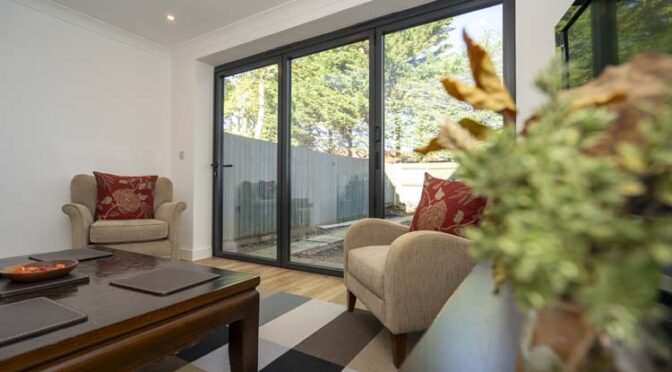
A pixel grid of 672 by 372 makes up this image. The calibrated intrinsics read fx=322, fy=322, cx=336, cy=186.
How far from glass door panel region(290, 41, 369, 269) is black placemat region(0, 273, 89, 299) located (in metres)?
2.06

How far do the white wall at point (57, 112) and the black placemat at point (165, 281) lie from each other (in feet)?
8.45

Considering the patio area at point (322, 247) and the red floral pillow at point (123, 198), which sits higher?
the red floral pillow at point (123, 198)

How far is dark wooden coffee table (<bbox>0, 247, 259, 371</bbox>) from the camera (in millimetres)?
728

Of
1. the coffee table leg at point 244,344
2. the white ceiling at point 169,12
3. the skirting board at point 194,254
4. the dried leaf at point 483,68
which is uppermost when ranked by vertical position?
the white ceiling at point 169,12

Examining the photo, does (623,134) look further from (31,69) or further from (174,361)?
(31,69)

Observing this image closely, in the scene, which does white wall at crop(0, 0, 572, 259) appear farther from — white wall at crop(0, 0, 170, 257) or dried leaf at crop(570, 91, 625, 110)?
dried leaf at crop(570, 91, 625, 110)

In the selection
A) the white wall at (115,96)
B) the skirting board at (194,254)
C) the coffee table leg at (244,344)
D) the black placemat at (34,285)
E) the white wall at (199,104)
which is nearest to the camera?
the black placemat at (34,285)

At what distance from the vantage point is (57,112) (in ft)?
9.85

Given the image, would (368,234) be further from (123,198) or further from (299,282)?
(123,198)

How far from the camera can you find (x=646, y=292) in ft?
0.70

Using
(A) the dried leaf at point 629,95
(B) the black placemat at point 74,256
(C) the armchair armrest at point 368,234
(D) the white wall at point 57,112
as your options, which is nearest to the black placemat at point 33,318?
(B) the black placemat at point 74,256

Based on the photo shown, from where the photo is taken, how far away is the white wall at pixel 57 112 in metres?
2.75

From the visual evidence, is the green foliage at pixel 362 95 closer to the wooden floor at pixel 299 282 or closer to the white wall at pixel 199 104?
the white wall at pixel 199 104

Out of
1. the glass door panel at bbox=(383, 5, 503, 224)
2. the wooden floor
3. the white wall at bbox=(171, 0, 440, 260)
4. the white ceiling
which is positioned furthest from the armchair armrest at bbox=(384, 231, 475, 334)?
the white ceiling
